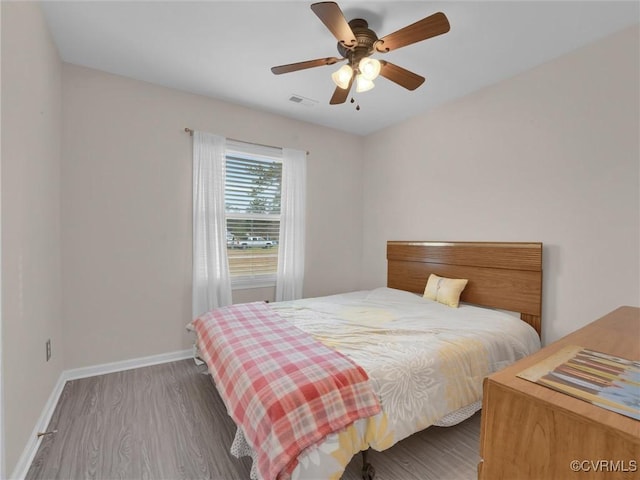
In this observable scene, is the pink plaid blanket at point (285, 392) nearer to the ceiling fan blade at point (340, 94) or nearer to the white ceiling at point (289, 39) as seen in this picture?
the ceiling fan blade at point (340, 94)

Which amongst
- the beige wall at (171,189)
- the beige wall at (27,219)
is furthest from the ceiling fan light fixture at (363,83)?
the beige wall at (27,219)

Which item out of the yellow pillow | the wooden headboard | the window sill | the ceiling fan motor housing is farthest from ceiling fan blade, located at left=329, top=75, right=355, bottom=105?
the window sill

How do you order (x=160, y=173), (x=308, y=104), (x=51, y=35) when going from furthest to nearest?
(x=308, y=104) → (x=160, y=173) → (x=51, y=35)

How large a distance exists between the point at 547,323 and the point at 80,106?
4.44m

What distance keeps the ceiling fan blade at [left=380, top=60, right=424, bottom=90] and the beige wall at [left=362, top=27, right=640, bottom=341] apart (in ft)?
4.04

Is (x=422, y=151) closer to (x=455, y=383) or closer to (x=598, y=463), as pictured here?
(x=455, y=383)

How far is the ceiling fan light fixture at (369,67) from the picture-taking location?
5.97ft

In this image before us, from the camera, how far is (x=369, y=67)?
1.83 meters

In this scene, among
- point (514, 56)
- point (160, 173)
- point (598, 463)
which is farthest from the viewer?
point (160, 173)

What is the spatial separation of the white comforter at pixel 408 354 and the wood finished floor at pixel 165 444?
258mm

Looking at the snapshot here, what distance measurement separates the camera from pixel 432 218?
3.38m

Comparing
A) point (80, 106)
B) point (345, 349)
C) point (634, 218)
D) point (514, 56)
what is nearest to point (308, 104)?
point (514, 56)

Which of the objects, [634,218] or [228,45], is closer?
[634,218]

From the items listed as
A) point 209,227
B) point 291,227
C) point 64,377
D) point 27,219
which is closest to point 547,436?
point 27,219
